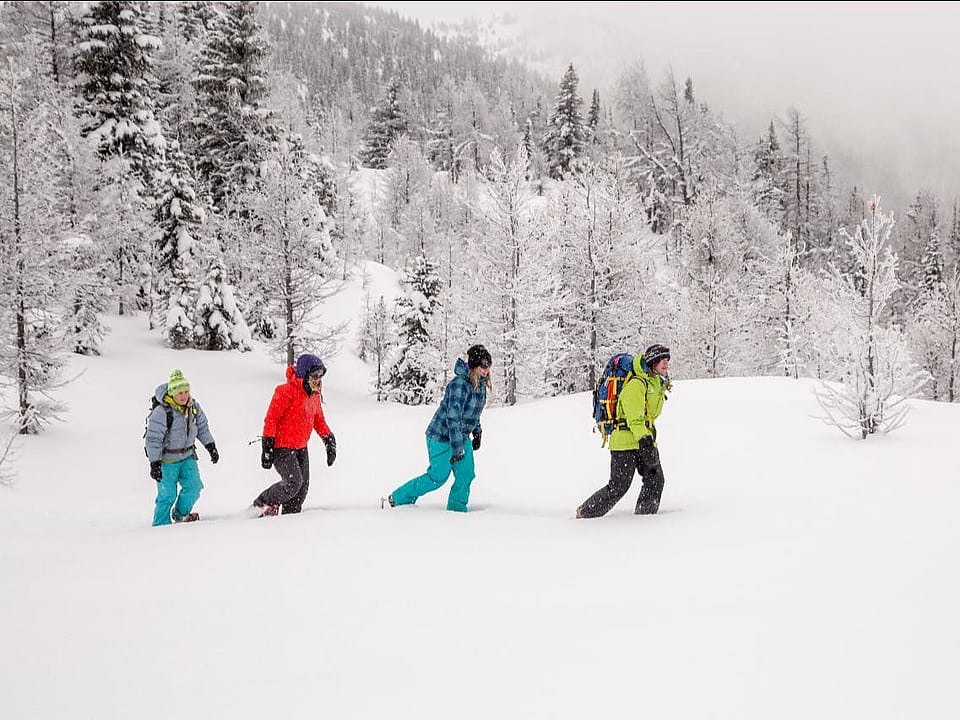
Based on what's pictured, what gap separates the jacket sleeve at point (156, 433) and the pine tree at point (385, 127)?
80.8 meters

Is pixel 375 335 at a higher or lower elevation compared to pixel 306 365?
higher

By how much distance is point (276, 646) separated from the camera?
3426mm

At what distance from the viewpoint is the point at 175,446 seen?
708 centimetres

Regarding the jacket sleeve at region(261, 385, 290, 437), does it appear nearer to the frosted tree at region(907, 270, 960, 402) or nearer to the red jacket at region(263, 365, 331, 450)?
the red jacket at region(263, 365, 331, 450)

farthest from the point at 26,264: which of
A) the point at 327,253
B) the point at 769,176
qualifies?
the point at 769,176

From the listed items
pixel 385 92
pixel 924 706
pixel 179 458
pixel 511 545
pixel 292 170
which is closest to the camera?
pixel 924 706

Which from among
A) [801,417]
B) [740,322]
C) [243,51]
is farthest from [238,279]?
[801,417]

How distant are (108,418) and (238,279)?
1460 cm

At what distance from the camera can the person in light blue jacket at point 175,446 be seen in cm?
684

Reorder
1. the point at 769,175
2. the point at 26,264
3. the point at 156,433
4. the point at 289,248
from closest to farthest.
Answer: the point at 156,433, the point at 26,264, the point at 289,248, the point at 769,175

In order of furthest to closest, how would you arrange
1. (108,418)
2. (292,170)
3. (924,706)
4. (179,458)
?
1. (292,170)
2. (108,418)
3. (179,458)
4. (924,706)

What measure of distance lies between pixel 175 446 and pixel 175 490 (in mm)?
583

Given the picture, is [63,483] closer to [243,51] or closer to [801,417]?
[801,417]

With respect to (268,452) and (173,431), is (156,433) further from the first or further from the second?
(268,452)
